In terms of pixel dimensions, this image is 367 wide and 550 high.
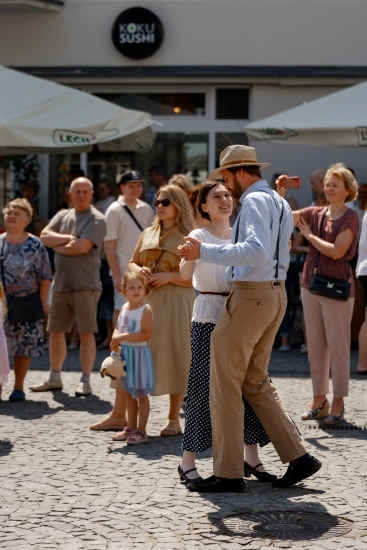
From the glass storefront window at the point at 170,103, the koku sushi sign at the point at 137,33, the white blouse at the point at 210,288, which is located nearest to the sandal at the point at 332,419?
the white blouse at the point at 210,288

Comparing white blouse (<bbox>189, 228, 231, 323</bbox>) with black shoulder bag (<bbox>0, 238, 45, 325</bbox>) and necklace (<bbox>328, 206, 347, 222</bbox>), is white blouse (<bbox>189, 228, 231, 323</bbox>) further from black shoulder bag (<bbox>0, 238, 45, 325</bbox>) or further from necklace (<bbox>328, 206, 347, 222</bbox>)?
black shoulder bag (<bbox>0, 238, 45, 325</bbox>)

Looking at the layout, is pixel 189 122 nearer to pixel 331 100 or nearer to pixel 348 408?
pixel 331 100

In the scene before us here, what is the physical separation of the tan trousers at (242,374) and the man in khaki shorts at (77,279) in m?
4.09

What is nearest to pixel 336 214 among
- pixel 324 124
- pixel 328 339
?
pixel 328 339

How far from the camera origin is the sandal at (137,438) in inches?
344

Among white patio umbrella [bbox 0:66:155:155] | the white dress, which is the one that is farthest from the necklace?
white patio umbrella [bbox 0:66:155:155]

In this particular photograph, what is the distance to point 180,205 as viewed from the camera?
9.30m

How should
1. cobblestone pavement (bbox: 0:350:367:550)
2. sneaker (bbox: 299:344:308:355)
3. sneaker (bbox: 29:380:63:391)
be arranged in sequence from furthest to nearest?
sneaker (bbox: 299:344:308:355), sneaker (bbox: 29:380:63:391), cobblestone pavement (bbox: 0:350:367:550)

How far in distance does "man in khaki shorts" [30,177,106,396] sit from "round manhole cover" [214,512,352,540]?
4.77 m

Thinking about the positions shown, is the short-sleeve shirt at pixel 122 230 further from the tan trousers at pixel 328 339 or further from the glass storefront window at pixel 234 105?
the glass storefront window at pixel 234 105

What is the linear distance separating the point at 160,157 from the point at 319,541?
12.6m

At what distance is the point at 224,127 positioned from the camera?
18031mm

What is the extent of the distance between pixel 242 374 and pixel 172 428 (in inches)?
80.8

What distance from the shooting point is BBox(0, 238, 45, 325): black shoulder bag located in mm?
10906
